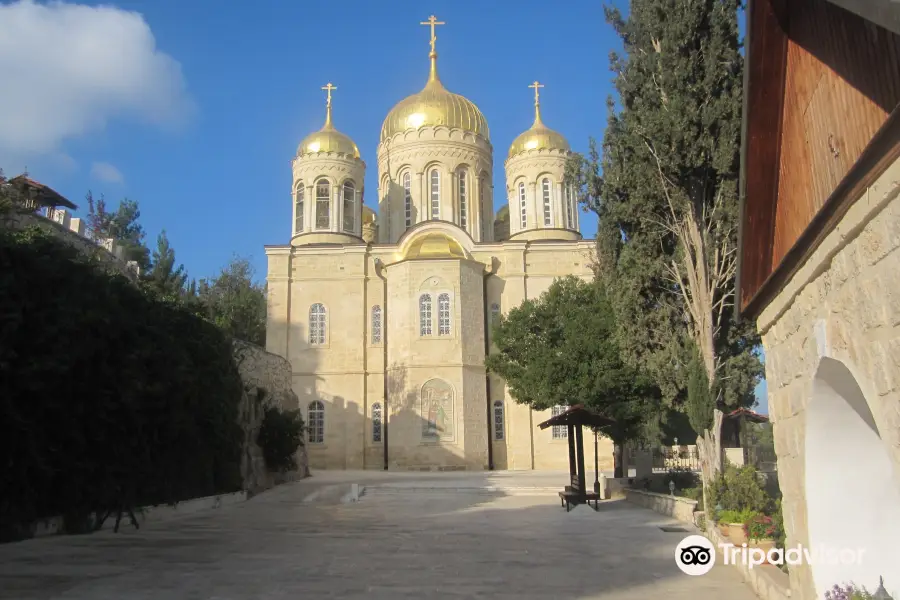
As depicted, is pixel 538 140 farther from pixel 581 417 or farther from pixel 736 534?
pixel 736 534

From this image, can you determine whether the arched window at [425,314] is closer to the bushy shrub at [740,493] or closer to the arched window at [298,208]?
the arched window at [298,208]

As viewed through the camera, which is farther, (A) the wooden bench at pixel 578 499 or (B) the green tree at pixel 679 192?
(A) the wooden bench at pixel 578 499

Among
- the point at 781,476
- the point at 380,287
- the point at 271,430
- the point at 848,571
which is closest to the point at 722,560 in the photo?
the point at 781,476

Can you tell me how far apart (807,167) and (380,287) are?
2533 cm

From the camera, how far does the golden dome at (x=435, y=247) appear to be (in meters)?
26.9

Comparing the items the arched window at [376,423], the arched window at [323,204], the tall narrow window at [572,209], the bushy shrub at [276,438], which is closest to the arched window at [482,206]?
the tall narrow window at [572,209]

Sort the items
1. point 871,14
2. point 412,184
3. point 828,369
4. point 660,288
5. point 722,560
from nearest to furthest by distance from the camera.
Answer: point 871,14 < point 828,369 < point 722,560 < point 660,288 < point 412,184

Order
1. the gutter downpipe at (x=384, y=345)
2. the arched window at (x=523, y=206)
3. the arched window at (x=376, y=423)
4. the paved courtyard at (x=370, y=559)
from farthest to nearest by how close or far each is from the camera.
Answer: the arched window at (x=523, y=206) → the arched window at (x=376, y=423) → the gutter downpipe at (x=384, y=345) → the paved courtyard at (x=370, y=559)

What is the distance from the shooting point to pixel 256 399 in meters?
18.3

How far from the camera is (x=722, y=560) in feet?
25.5

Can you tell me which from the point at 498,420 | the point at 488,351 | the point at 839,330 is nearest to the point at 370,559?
the point at 839,330

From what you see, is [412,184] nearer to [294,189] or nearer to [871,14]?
[294,189]

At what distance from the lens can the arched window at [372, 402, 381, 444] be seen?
27.2m

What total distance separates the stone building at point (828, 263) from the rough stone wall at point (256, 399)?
44.5 feet
